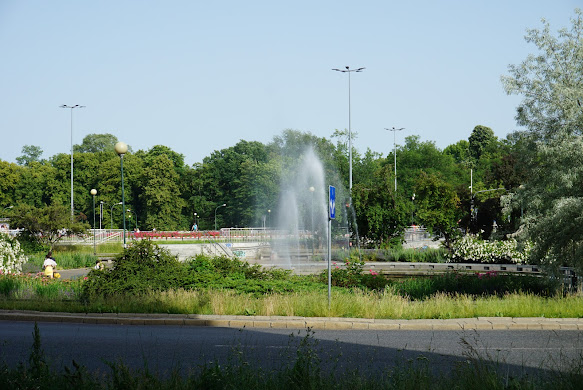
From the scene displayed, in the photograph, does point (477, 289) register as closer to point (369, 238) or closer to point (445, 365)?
point (445, 365)

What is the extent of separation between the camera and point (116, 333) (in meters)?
12.6

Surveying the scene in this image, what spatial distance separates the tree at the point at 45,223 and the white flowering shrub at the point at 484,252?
26313 mm

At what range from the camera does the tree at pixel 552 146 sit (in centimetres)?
1781

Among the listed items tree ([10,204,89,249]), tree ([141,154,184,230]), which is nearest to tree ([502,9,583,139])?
tree ([10,204,89,249])

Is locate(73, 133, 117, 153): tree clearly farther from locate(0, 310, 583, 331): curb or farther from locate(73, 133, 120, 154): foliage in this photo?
locate(0, 310, 583, 331): curb

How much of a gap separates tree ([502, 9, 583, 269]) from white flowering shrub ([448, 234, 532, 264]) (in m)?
14.3

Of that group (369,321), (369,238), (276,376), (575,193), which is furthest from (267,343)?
(369,238)

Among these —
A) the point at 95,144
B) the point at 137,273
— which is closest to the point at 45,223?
the point at 137,273

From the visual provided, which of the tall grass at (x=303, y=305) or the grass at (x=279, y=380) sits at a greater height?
the grass at (x=279, y=380)

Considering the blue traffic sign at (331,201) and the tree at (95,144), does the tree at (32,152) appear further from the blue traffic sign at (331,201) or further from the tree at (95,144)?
the blue traffic sign at (331,201)

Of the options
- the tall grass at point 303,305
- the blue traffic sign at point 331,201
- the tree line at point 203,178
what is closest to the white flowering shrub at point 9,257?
the tall grass at point 303,305

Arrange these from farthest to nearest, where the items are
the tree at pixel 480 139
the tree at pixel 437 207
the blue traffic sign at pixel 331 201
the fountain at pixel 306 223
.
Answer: the tree at pixel 480 139 → the tree at pixel 437 207 → the fountain at pixel 306 223 → the blue traffic sign at pixel 331 201

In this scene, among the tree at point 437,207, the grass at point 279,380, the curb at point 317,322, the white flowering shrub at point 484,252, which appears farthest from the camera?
the tree at point 437,207

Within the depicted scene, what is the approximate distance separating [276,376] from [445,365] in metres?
3.31
